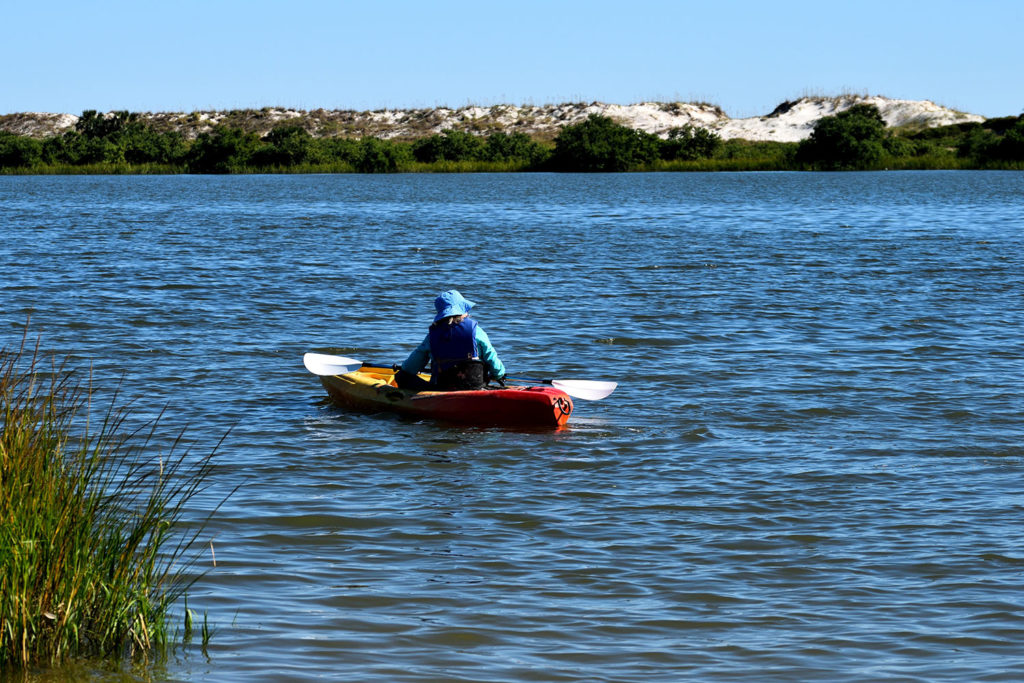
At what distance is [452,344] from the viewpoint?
448 inches

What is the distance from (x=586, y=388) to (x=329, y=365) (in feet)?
9.05

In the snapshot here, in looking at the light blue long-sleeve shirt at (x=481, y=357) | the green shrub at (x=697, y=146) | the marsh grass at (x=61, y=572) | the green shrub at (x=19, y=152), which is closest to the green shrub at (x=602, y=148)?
the green shrub at (x=697, y=146)

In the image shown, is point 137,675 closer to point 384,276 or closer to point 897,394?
point 897,394

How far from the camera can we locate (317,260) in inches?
1142

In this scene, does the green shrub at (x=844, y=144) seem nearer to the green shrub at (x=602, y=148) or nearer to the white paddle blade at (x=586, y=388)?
the green shrub at (x=602, y=148)

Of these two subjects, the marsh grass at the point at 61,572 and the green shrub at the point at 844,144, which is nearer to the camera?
the marsh grass at the point at 61,572

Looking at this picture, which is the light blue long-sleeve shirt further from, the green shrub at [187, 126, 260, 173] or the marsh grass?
the green shrub at [187, 126, 260, 173]

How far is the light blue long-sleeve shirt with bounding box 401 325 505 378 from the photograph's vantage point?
11.4m

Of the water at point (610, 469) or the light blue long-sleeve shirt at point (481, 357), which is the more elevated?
the light blue long-sleeve shirt at point (481, 357)

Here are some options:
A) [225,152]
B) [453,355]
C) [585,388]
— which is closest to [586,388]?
[585,388]

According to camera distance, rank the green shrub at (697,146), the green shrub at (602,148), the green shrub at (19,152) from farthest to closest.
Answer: the green shrub at (19,152)
the green shrub at (697,146)
the green shrub at (602,148)

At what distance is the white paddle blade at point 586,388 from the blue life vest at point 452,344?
980 millimetres

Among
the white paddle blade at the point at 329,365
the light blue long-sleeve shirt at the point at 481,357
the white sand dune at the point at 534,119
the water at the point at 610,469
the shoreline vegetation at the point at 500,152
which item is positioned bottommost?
the water at the point at 610,469

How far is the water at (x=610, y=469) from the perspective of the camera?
614 cm
